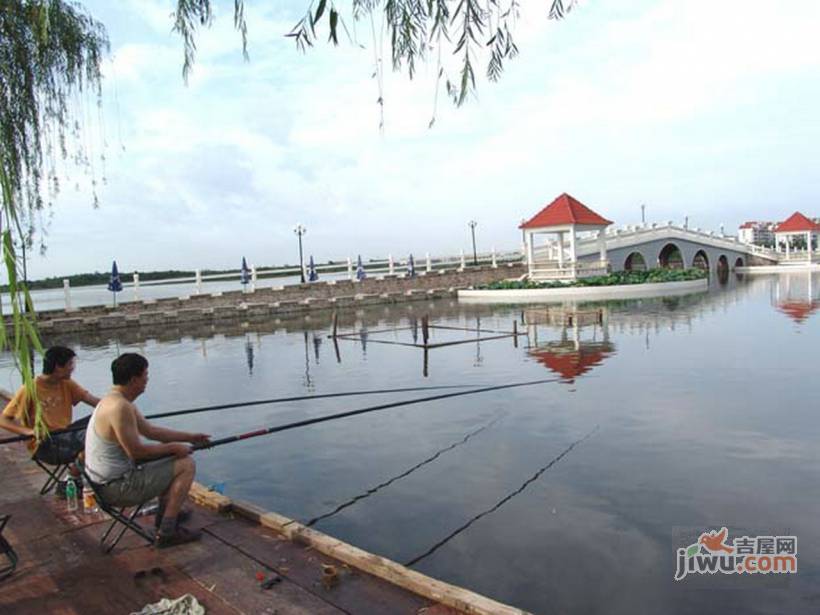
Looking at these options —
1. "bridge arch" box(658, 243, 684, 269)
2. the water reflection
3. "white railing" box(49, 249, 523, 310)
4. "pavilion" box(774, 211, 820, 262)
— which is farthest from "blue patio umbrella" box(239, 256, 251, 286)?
"pavilion" box(774, 211, 820, 262)

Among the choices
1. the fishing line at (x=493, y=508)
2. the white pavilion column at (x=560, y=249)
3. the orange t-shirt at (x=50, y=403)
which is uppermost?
the white pavilion column at (x=560, y=249)

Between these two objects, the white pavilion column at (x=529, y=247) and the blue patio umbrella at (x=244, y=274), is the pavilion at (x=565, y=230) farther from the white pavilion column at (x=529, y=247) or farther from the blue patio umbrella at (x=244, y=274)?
the blue patio umbrella at (x=244, y=274)

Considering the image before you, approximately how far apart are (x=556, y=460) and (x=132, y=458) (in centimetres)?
385

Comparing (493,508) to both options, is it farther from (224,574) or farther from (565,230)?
(565,230)

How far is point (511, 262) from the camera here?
35.1 m

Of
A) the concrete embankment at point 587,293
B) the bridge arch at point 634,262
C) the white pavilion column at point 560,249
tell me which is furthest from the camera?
the bridge arch at point 634,262

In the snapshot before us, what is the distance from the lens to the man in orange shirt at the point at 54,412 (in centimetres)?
414

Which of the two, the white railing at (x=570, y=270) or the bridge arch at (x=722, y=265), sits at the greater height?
the white railing at (x=570, y=270)

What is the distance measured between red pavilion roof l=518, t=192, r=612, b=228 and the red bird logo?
23.9 metres

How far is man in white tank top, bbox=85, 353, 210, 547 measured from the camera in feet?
11.1

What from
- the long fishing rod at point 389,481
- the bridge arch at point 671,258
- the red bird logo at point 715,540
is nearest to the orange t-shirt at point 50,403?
the long fishing rod at point 389,481

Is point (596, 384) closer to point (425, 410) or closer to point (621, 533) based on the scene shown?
point (425, 410)

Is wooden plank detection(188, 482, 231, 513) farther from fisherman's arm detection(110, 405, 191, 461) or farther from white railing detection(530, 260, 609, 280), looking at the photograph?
white railing detection(530, 260, 609, 280)

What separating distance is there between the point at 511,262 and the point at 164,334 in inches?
815
